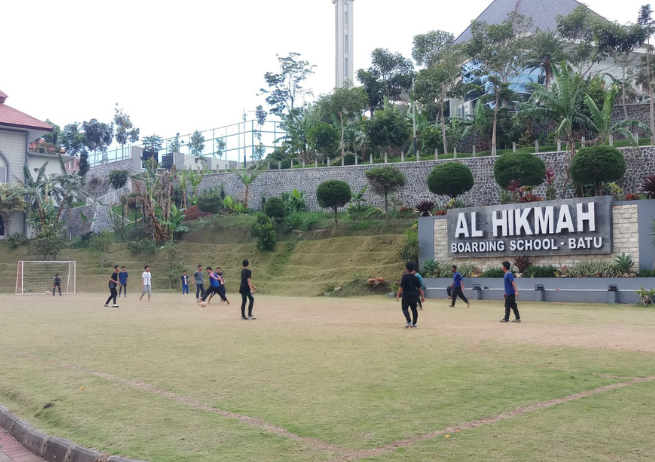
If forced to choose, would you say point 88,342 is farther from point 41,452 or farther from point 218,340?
point 41,452

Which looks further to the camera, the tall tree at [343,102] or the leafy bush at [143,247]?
the tall tree at [343,102]

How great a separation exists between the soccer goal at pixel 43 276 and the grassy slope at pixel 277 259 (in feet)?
2.04

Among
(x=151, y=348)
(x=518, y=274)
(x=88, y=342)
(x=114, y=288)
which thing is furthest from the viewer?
(x=518, y=274)

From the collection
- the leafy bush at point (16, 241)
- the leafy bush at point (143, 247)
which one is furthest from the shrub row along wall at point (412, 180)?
the leafy bush at point (16, 241)

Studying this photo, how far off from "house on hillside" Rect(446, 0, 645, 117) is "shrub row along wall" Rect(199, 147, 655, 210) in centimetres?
1204

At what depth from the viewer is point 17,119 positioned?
48.3m

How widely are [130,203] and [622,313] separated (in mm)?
40465

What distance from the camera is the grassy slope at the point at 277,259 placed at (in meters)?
32.8

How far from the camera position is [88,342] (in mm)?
11977

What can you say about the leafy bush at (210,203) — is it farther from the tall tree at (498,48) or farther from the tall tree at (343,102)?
the tall tree at (498,48)

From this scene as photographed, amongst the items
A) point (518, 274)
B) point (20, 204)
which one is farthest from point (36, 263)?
point (518, 274)

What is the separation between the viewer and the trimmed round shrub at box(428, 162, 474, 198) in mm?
32969

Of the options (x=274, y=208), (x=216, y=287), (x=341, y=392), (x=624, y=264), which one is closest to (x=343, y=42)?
(x=274, y=208)

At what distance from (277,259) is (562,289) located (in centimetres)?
1824
